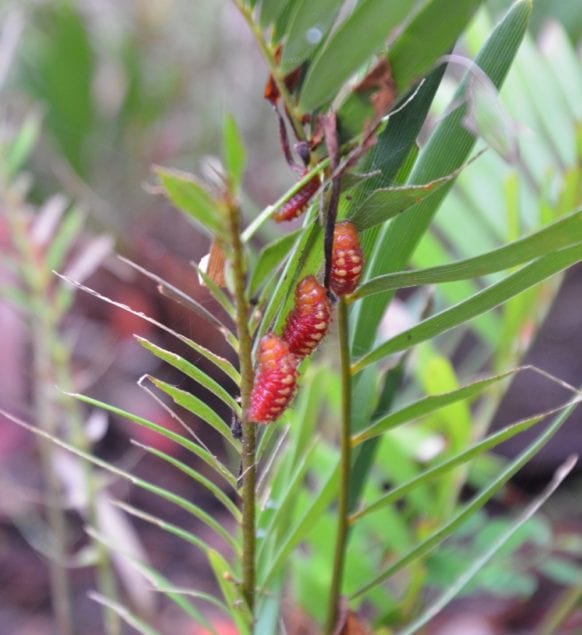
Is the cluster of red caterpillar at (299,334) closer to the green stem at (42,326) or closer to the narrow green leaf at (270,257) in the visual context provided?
the narrow green leaf at (270,257)

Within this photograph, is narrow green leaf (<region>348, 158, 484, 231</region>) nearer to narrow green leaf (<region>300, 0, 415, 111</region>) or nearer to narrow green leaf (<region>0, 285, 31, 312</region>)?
narrow green leaf (<region>300, 0, 415, 111</region>)

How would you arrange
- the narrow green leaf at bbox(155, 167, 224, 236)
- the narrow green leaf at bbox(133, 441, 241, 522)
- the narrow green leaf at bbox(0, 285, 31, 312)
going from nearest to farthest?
the narrow green leaf at bbox(155, 167, 224, 236) < the narrow green leaf at bbox(133, 441, 241, 522) < the narrow green leaf at bbox(0, 285, 31, 312)

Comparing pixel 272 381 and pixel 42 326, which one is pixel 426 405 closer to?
pixel 272 381

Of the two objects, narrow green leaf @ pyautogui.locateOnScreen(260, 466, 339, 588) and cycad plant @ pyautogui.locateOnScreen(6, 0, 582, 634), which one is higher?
cycad plant @ pyautogui.locateOnScreen(6, 0, 582, 634)

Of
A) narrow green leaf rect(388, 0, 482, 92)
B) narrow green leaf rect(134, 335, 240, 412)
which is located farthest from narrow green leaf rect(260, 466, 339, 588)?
narrow green leaf rect(388, 0, 482, 92)

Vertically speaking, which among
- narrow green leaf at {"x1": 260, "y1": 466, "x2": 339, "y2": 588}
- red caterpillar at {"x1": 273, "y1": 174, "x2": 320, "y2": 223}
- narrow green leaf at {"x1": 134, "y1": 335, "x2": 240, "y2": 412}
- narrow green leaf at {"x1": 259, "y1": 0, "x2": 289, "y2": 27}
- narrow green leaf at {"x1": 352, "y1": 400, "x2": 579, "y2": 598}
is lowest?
narrow green leaf at {"x1": 260, "y1": 466, "x2": 339, "y2": 588}

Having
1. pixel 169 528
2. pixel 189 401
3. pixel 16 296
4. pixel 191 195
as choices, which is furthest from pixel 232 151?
pixel 16 296

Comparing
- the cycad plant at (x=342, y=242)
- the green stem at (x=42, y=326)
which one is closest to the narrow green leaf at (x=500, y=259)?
the cycad plant at (x=342, y=242)
